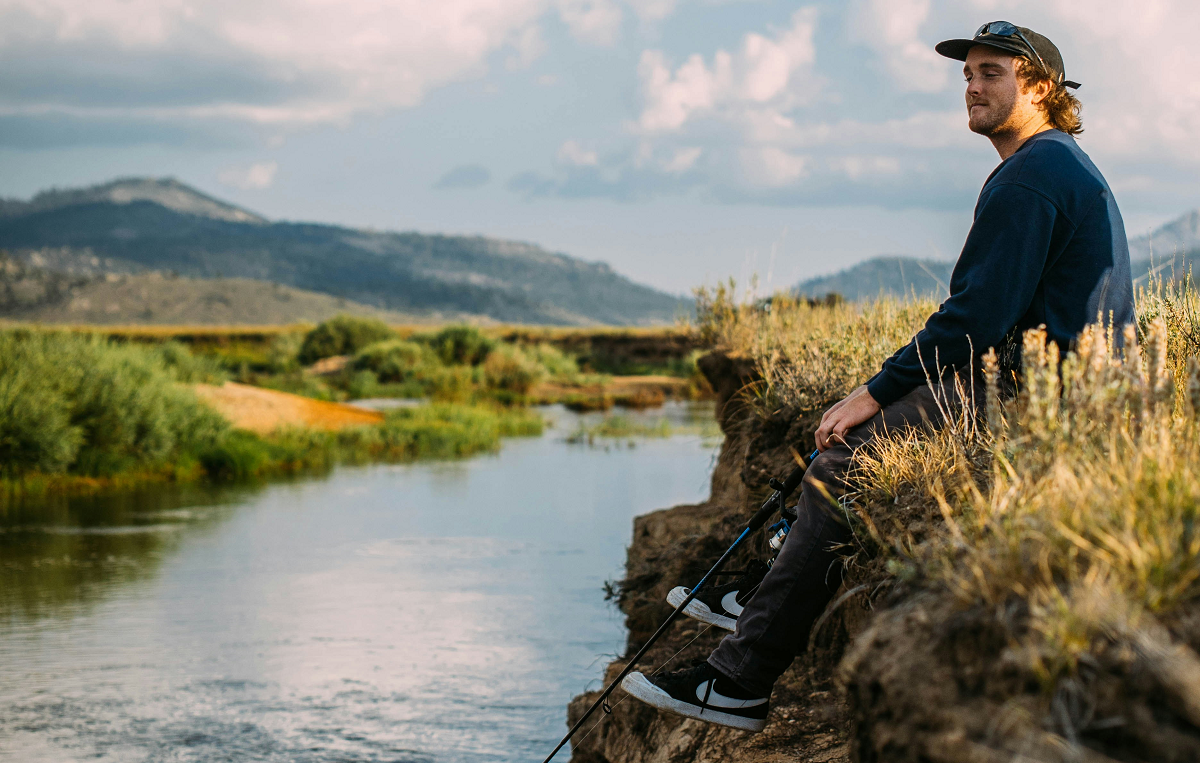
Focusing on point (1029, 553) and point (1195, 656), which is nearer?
point (1195, 656)

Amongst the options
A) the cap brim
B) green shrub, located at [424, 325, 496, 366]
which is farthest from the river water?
green shrub, located at [424, 325, 496, 366]

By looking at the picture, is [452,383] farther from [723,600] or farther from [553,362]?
[723,600]

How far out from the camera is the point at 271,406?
19.6 m

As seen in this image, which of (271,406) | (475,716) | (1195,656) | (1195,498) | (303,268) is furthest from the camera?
(303,268)

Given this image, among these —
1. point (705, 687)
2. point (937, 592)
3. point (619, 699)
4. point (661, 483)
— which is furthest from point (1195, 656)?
point (661, 483)

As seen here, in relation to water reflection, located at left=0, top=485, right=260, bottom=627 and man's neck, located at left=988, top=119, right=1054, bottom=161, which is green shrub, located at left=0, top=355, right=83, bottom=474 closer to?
water reflection, located at left=0, top=485, right=260, bottom=627

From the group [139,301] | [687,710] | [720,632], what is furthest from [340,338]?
[139,301]

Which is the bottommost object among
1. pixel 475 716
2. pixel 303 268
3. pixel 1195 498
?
pixel 475 716

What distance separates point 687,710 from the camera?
283 cm

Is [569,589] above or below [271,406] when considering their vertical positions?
below

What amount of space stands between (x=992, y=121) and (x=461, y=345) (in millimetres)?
31746

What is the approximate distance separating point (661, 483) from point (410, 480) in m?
3.75

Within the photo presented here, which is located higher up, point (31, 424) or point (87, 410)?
point (87, 410)

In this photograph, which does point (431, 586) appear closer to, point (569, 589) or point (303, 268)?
point (569, 589)
